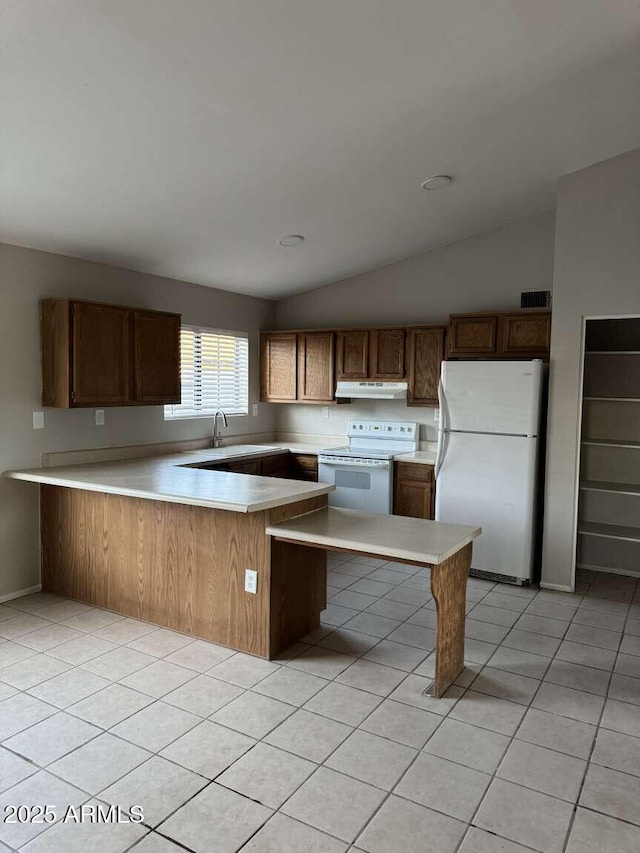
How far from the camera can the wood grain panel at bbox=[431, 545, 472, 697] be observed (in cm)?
280

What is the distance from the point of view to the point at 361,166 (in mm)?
3551

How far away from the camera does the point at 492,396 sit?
4.44 m

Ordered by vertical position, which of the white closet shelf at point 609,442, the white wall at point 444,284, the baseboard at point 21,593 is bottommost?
the baseboard at point 21,593


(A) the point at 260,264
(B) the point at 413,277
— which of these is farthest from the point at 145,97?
(B) the point at 413,277

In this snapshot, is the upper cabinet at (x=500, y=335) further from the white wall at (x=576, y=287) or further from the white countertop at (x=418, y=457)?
the white countertop at (x=418, y=457)

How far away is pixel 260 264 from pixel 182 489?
2.48m

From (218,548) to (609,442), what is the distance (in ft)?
10.1

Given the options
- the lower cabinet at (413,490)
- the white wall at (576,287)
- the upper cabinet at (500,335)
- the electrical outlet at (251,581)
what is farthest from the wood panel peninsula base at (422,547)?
the upper cabinet at (500,335)

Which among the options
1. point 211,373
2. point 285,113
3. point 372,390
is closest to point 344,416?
point 372,390

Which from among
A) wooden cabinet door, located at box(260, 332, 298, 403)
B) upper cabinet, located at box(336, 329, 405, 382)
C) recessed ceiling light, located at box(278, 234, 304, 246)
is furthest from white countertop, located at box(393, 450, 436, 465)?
recessed ceiling light, located at box(278, 234, 304, 246)

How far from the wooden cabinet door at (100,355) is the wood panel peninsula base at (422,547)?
5.62ft

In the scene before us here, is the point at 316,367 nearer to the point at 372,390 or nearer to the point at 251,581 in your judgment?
the point at 372,390

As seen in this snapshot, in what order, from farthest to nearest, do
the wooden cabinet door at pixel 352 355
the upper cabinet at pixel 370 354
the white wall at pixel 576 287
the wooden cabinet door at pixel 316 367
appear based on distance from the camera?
the wooden cabinet door at pixel 316 367 → the wooden cabinet door at pixel 352 355 → the upper cabinet at pixel 370 354 → the white wall at pixel 576 287

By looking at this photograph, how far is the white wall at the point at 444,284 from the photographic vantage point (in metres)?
5.08
